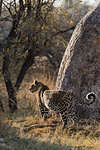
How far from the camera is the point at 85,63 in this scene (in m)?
6.83

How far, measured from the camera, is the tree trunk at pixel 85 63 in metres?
6.80

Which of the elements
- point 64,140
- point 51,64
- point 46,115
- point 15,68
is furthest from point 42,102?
point 51,64

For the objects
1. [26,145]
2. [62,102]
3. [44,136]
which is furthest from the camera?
[62,102]

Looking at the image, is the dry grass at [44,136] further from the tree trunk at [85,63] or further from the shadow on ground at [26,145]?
the tree trunk at [85,63]

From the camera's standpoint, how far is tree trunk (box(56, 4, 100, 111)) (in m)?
6.80

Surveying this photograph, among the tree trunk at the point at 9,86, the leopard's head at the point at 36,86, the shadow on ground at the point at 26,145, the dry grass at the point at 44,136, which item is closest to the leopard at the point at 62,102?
the dry grass at the point at 44,136

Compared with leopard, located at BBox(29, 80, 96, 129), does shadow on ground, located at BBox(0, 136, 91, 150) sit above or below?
below

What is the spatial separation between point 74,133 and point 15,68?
419cm

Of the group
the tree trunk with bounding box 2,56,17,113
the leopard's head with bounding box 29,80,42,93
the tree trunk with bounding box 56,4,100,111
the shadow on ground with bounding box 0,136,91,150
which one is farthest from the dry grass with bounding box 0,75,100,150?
the tree trunk with bounding box 56,4,100,111

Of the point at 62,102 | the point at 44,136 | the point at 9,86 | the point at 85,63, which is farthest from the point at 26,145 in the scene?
the point at 9,86

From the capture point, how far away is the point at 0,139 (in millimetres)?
5137

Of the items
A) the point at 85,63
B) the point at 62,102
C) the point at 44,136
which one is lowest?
the point at 44,136

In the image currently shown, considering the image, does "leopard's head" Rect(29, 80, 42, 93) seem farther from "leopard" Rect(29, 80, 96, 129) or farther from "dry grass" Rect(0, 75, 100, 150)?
"dry grass" Rect(0, 75, 100, 150)

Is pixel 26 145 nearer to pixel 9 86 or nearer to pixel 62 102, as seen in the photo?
pixel 62 102
